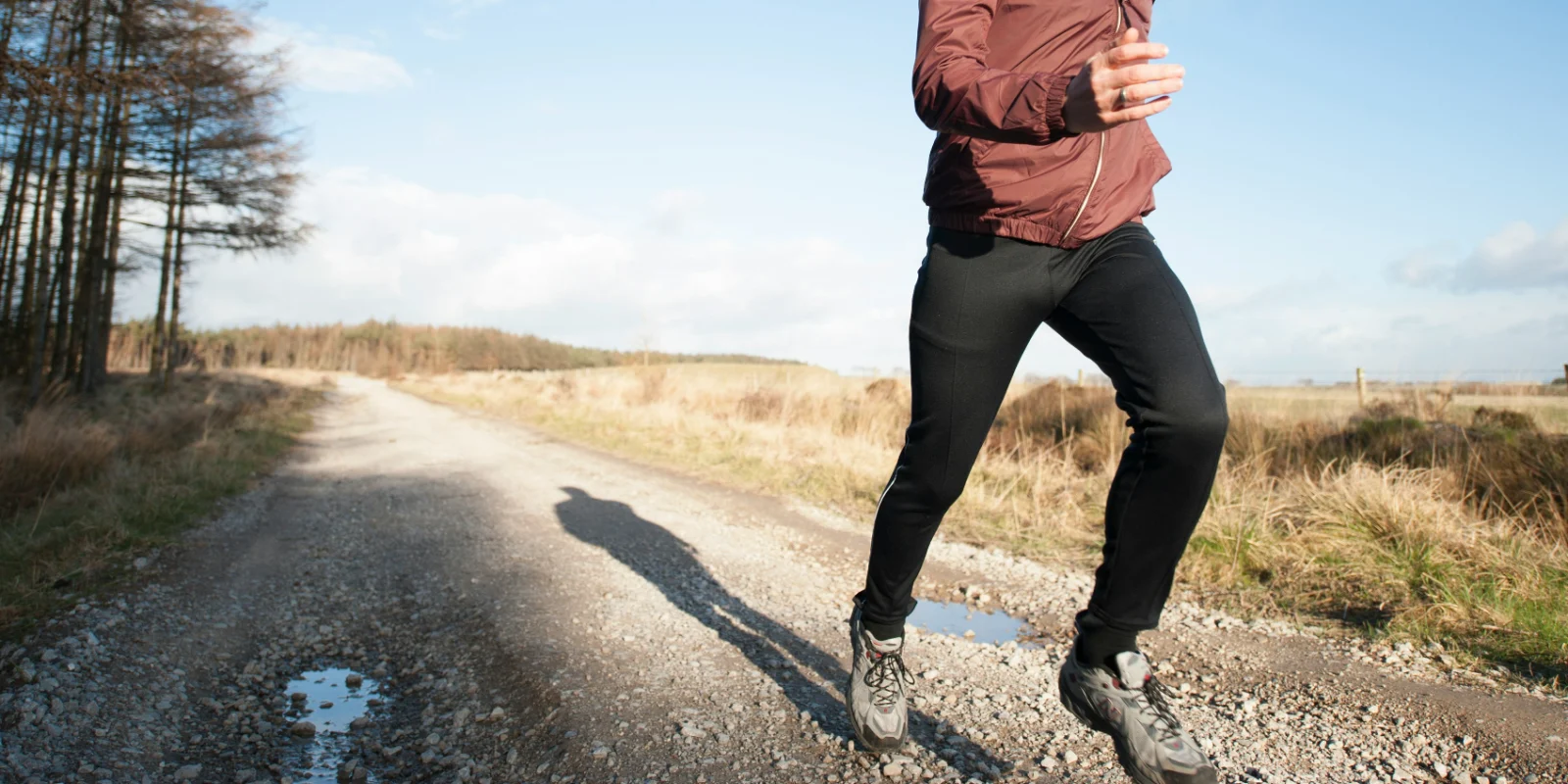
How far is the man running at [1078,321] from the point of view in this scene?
165cm

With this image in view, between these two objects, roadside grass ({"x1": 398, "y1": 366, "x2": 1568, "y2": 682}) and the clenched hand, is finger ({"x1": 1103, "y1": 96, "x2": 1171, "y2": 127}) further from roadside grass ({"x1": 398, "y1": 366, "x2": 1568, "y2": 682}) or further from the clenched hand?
roadside grass ({"x1": 398, "y1": 366, "x2": 1568, "y2": 682})

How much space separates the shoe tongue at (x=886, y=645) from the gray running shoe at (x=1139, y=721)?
0.41m

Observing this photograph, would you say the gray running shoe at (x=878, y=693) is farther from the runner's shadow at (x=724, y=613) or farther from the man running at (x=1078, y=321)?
the runner's shadow at (x=724, y=613)

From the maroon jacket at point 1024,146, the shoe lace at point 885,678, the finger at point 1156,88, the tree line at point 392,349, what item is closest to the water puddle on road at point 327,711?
the shoe lace at point 885,678

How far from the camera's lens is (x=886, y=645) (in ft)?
6.61

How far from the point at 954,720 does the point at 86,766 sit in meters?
2.10

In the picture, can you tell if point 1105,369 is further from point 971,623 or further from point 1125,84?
point 971,623

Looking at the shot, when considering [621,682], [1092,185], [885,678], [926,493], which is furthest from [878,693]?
[1092,185]

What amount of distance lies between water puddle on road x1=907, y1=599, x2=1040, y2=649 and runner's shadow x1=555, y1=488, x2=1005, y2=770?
1.80ft

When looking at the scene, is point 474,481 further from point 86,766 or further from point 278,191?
point 278,191

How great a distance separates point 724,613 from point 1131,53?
2.52 meters

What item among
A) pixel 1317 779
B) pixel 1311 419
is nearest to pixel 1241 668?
pixel 1317 779

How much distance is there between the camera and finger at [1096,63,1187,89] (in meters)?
1.27

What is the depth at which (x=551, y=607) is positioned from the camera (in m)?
3.26
